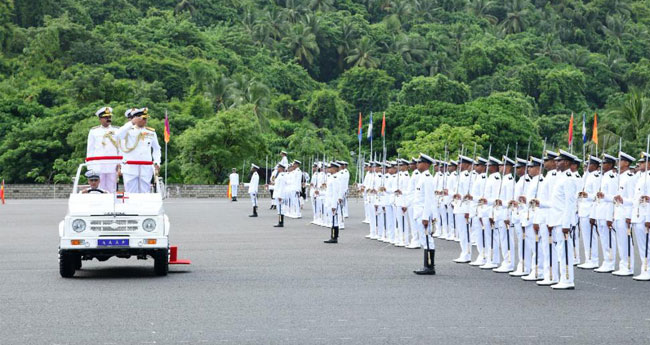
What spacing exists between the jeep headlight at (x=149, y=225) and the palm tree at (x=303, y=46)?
339 ft

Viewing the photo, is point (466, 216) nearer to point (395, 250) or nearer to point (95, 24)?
point (395, 250)

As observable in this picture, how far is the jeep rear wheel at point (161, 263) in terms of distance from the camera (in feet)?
49.4

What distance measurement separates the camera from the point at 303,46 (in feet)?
387

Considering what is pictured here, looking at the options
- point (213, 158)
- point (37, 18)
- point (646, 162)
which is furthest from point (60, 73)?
point (646, 162)

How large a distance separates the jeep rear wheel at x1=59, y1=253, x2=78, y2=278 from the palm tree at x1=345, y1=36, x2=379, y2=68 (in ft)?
328

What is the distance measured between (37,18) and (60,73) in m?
18.2

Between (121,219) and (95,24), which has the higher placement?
(95,24)

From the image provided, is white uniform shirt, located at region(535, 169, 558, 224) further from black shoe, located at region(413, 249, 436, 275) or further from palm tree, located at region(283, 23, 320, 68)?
palm tree, located at region(283, 23, 320, 68)

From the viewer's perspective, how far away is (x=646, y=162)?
16.5 m

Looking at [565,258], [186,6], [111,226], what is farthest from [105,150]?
[186,6]

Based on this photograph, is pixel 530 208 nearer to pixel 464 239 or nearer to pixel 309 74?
pixel 464 239

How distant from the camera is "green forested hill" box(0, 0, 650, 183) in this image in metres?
66.4

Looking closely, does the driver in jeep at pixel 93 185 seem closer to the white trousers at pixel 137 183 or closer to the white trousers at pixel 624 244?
the white trousers at pixel 137 183

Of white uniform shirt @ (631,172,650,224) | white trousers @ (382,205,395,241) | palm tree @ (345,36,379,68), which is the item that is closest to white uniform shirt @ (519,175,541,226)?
white uniform shirt @ (631,172,650,224)
